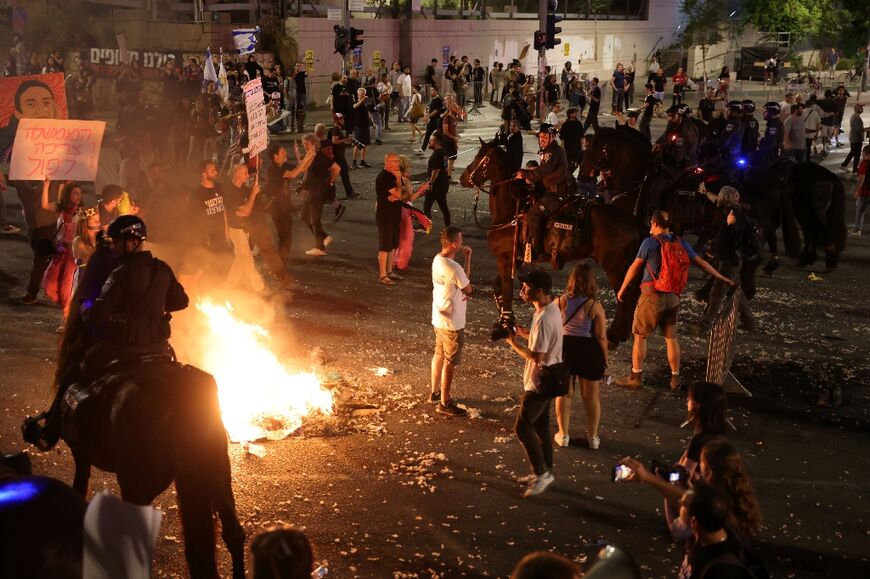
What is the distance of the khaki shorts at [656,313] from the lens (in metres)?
9.80

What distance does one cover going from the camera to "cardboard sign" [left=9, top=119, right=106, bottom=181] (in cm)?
1173

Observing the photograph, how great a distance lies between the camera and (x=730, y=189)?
1135cm

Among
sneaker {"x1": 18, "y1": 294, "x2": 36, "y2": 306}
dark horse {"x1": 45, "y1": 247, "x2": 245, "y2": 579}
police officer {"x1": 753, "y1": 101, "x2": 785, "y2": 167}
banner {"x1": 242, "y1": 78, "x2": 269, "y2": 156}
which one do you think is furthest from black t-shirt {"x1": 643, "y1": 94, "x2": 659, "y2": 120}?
dark horse {"x1": 45, "y1": 247, "x2": 245, "y2": 579}

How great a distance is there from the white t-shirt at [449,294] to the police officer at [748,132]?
9749 mm

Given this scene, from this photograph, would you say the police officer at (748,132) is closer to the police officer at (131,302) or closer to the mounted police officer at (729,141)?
the mounted police officer at (729,141)

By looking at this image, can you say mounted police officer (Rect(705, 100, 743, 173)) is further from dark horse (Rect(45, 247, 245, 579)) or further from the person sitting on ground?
the person sitting on ground

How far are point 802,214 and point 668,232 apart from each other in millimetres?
4744

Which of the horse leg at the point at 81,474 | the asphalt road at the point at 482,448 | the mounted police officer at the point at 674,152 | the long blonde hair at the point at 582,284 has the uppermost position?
the mounted police officer at the point at 674,152

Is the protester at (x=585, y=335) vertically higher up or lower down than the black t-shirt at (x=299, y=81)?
lower down

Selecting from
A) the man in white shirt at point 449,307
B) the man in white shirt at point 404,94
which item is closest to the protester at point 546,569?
the man in white shirt at point 449,307

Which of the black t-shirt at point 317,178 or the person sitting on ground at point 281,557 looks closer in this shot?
the person sitting on ground at point 281,557

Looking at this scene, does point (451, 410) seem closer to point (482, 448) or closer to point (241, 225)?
point (482, 448)

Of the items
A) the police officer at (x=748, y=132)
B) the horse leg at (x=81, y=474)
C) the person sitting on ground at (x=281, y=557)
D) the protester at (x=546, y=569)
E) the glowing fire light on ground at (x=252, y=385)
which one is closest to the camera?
the protester at (x=546, y=569)

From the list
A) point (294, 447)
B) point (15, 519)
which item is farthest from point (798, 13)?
point (15, 519)
